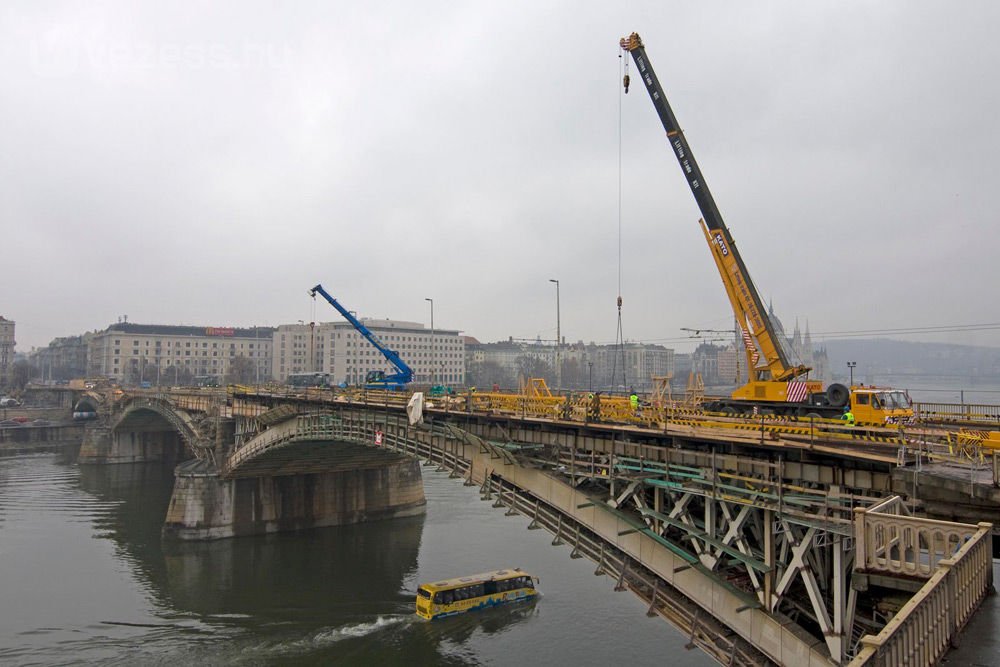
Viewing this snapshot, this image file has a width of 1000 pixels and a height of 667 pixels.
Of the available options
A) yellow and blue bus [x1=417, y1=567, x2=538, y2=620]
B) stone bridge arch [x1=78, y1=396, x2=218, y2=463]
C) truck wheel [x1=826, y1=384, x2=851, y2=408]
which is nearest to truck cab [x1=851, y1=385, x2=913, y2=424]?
truck wheel [x1=826, y1=384, x2=851, y2=408]

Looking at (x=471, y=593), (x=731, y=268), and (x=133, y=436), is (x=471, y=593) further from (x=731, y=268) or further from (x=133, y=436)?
(x=133, y=436)

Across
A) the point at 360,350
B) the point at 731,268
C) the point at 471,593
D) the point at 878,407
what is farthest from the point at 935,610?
the point at 360,350

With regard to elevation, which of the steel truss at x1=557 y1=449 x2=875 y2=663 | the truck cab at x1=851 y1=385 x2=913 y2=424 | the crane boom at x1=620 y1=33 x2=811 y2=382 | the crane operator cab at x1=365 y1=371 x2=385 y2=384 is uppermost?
the crane boom at x1=620 y1=33 x2=811 y2=382

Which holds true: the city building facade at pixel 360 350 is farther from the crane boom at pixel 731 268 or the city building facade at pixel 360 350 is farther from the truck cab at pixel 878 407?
Result: the truck cab at pixel 878 407

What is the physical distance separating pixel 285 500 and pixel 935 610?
4675 centimetres

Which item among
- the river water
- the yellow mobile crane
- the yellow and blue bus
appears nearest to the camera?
the yellow mobile crane

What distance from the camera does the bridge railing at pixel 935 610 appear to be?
795cm

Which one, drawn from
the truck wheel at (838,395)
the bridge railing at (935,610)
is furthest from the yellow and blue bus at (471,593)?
the bridge railing at (935,610)

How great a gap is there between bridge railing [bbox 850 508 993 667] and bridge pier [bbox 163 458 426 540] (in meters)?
44.7

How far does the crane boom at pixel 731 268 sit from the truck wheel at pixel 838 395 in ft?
9.20

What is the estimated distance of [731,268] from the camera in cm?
2736

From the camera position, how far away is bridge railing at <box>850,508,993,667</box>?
795 centimetres

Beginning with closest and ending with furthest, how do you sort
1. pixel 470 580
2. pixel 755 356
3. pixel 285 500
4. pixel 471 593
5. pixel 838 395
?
pixel 838 395 < pixel 755 356 < pixel 471 593 < pixel 470 580 < pixel 285 500

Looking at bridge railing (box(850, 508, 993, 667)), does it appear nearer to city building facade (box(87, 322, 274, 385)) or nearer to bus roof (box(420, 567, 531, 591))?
bus roof (box(420, 567, 531, 591))
